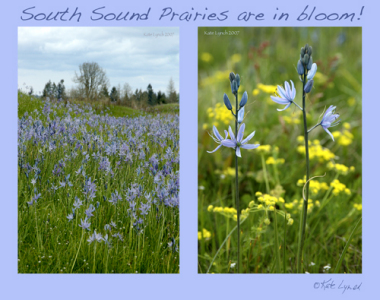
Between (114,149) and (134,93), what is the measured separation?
18.9 inches

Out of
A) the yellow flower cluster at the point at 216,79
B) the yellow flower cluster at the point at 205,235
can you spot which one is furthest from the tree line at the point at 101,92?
the yellow flower cluster at the point at 205,235

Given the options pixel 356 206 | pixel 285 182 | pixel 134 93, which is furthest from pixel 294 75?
pixel 134 93

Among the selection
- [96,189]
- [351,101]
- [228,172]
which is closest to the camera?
[96,189]

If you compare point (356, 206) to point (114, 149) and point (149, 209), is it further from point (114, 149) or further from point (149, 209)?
point (114, 149)

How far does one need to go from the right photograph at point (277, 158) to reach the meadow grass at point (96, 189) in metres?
0.40

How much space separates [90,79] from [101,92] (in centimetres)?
13

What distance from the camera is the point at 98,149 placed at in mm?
3211

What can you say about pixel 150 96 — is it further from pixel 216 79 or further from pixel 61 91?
pixel 216 79

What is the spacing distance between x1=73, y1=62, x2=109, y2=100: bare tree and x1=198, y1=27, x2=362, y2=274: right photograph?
87 centimetres

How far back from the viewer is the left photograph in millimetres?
3031

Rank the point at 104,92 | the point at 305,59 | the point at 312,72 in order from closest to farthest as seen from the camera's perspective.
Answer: the point at 305,59, the point at 312,72, the point at 104,92

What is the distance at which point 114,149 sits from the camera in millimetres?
3215

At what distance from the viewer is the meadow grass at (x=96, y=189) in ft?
9.90

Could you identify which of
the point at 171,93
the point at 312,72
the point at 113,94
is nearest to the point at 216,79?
the point at 171,93
